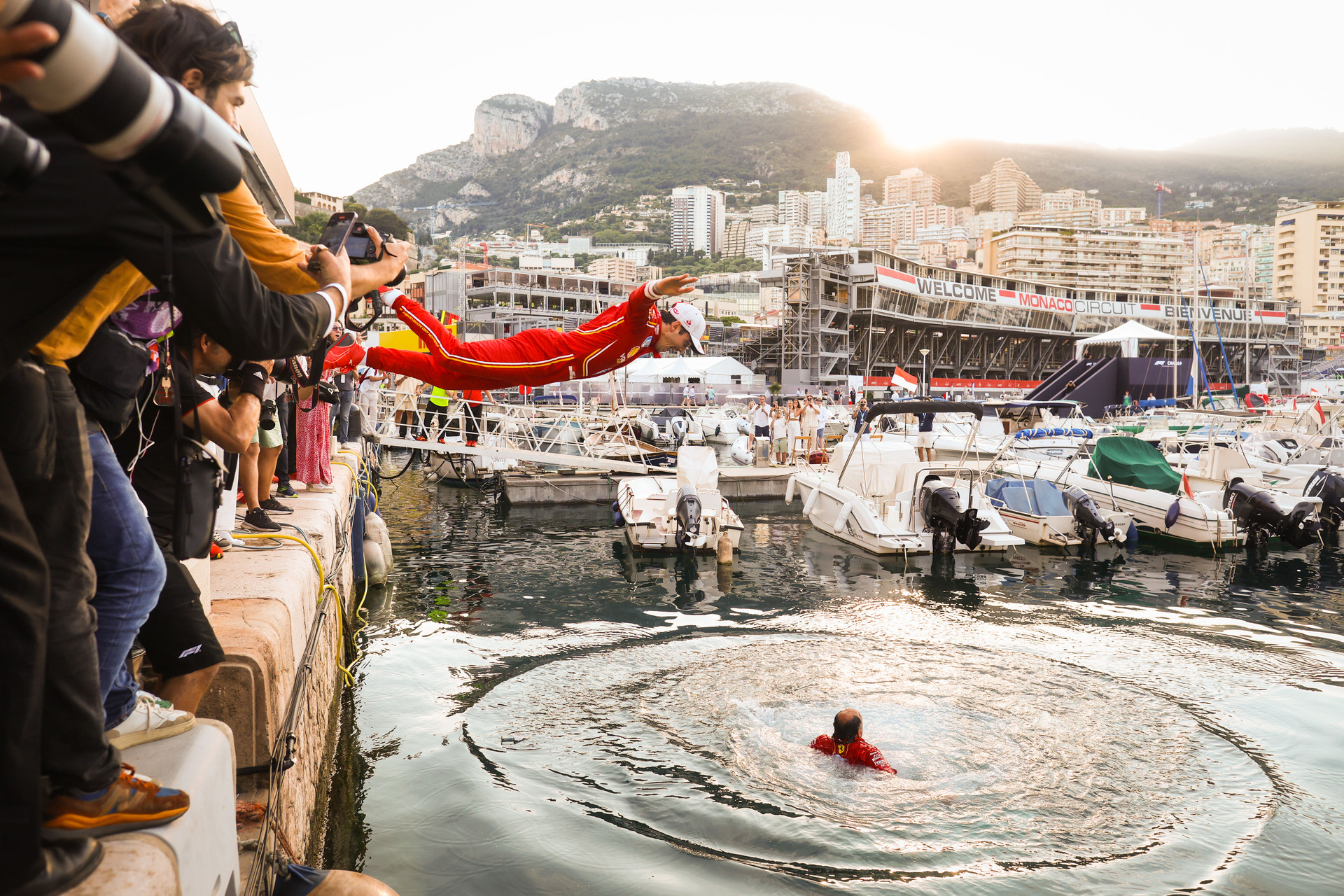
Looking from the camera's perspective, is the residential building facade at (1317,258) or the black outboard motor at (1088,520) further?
the residential building facade at (1317,258)

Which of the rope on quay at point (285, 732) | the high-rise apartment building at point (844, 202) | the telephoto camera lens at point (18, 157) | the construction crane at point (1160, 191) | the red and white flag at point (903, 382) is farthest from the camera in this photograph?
the high-rise apartment building at point (844, 202)

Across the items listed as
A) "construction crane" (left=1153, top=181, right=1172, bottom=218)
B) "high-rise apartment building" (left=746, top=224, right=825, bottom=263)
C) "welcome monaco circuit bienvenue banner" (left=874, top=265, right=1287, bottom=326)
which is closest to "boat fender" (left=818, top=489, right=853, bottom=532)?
"welcome monaco circuit bienvenue banner" (left=874, top=265, right=1287, bottom=326)

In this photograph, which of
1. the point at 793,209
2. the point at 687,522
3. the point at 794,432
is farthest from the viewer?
the point at 793,209

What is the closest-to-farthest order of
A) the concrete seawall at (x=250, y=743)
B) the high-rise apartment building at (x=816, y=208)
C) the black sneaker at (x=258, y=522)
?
the concrete seawall at (x=250, y=743) → the black sneaker at (x=258, y=522) → the high-rise apartment building at (x=816, y=208)

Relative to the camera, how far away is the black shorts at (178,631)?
2.78 meters

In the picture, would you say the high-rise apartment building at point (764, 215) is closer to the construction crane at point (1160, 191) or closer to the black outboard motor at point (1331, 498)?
the construction crane at point (1160, 191)

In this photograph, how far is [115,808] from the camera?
1967 millimetres

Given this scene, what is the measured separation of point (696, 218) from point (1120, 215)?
86.7 meters

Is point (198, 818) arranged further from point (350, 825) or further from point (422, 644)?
point (422, 644)

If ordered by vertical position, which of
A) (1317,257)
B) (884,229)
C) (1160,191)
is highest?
(884,229)

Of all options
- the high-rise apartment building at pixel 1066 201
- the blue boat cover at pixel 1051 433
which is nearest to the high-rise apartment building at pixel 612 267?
the blue boat cover at pixel 1051 433

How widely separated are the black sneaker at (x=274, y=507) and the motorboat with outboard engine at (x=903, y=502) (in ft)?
32.8

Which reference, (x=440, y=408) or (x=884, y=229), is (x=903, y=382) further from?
(x=884, y=229)

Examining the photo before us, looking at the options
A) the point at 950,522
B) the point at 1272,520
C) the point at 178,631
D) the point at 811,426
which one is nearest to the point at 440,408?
the point at 811,426
